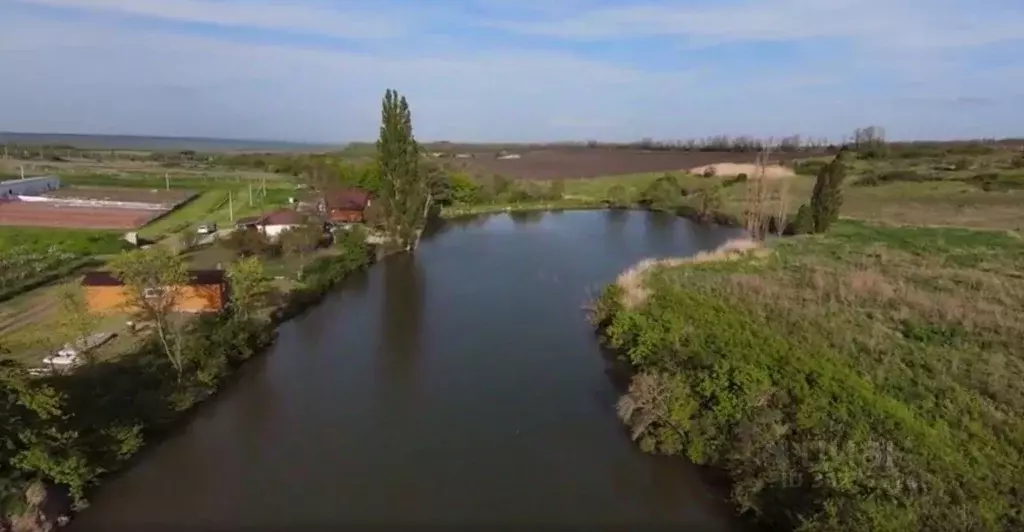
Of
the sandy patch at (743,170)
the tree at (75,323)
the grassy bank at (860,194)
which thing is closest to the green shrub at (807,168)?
the grassy bank at (860,194)

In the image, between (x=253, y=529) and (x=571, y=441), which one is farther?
(x=571, y=441)

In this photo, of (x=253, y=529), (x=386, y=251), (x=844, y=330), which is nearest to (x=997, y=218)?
(x=844, y=330)

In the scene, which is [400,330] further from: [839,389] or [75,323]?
[839,389]

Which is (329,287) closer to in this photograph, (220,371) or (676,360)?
(220,371)

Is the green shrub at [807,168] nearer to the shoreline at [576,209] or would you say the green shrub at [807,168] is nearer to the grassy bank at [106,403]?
the shoreline at [576,209]

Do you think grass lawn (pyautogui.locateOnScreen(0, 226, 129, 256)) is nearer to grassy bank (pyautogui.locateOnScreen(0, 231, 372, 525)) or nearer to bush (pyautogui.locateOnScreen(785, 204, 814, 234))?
grassy bank (pyautogui.locateOnScreen(0, 231, 372, 525))

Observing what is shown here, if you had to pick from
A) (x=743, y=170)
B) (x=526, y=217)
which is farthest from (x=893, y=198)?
(x=526, y=217)
